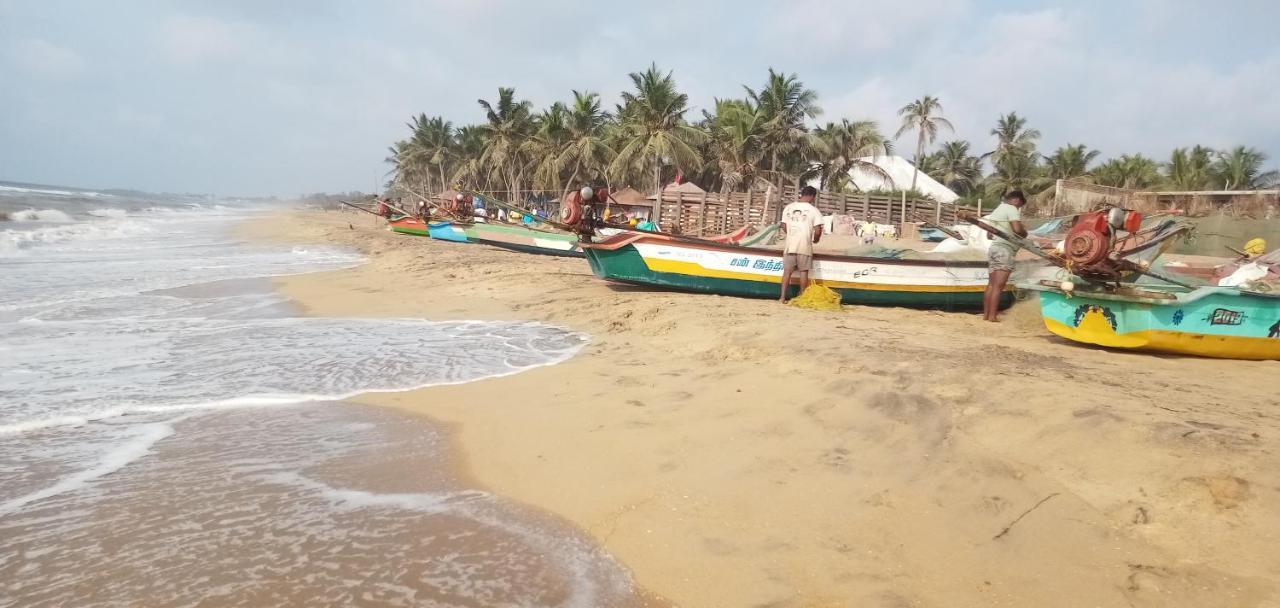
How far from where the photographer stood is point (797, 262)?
9.23 metres

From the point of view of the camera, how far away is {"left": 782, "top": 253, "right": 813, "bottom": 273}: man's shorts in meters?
9.17

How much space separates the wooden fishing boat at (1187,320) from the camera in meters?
5.74

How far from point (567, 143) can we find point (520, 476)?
33315 millimetres

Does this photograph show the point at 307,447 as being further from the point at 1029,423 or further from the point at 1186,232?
the point at 1186,232

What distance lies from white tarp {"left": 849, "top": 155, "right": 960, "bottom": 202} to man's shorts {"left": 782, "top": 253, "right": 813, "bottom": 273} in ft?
93.2

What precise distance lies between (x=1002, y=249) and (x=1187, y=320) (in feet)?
7.75

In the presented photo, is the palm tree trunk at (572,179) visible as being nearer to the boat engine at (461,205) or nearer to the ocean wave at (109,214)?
the boat engine at (461,205)

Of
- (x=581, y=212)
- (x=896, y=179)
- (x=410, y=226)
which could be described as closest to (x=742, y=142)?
(x=410, y=226)

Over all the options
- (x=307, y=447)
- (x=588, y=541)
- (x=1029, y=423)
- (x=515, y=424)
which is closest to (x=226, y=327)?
(x=307, y=447)

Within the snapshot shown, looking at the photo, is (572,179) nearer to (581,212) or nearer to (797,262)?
(581,212)

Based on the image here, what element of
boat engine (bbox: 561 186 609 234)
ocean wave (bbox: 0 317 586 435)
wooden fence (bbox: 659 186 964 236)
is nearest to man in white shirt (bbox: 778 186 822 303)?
boat engine (bbox: 561 186 609 234)

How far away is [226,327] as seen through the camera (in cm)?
813

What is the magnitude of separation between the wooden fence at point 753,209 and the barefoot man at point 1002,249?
1472 centimetres

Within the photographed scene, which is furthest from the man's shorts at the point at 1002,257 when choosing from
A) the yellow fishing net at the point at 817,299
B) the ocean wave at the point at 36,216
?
the ocean wave at the point at 36,216
